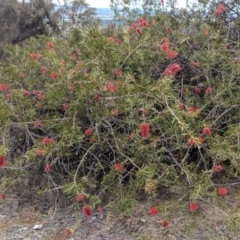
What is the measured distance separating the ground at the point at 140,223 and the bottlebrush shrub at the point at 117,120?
14cm

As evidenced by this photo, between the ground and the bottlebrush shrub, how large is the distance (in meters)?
0.14

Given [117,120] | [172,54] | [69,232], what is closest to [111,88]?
[117,120]

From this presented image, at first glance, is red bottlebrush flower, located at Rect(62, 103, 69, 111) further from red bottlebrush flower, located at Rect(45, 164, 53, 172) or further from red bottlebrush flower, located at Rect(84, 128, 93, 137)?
red bottlebrush flower, located at Rect(45, 164, 53, 172)

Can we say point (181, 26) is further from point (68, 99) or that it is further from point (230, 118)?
point (68, 99)

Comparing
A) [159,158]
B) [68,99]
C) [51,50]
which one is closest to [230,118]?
[159,158]

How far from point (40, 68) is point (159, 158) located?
1.20m

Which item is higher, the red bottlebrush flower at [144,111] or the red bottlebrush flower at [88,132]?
the red bottlebrush flower at [144,111]

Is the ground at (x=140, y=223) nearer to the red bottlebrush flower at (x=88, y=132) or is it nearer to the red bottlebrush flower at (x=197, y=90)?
the red bottlebrush flower at (x=88, y=132)

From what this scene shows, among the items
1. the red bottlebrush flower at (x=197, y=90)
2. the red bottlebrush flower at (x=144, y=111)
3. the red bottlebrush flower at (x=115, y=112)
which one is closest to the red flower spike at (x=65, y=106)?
the red bottlebrush flower at (x=115, y=112)

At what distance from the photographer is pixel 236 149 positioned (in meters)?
2.75

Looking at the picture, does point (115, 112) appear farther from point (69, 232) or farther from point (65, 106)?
point (69, 232)

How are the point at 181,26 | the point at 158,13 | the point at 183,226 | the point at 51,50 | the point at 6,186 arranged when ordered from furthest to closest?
the point at 158,13
the point at 181,26
the point at 51,50
the point at 6,186
the point at 183,226

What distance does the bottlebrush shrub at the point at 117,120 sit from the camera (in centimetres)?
257

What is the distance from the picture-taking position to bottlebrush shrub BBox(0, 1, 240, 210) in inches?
101
